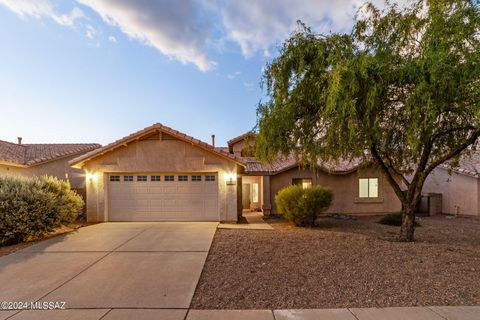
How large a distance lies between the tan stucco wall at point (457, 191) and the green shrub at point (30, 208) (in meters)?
20.7

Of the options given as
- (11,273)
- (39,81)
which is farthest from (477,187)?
(39,81)

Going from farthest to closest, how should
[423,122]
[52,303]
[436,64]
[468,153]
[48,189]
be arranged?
[48,189], [468,153], [423,122], [436,64], [52,303]

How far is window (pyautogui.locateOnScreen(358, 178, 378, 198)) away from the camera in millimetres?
17562

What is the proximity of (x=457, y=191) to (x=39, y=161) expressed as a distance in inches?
1119

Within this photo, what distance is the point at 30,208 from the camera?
9.46 m

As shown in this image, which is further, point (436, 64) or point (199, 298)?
point (436, 64)

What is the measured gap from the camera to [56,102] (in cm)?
1561

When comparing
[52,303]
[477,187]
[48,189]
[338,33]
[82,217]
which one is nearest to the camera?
[52,303]

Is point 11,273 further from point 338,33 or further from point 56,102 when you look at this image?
point 56,102

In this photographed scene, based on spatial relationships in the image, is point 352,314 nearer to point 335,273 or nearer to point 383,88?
point 335,273

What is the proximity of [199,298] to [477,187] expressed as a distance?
1891cm

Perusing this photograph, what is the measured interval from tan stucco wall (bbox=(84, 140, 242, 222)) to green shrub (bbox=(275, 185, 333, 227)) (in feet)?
8.38

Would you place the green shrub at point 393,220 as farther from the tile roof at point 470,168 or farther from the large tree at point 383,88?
the tile roof at point 470,168

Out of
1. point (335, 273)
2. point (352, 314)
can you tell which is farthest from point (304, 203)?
point (352, 314)
